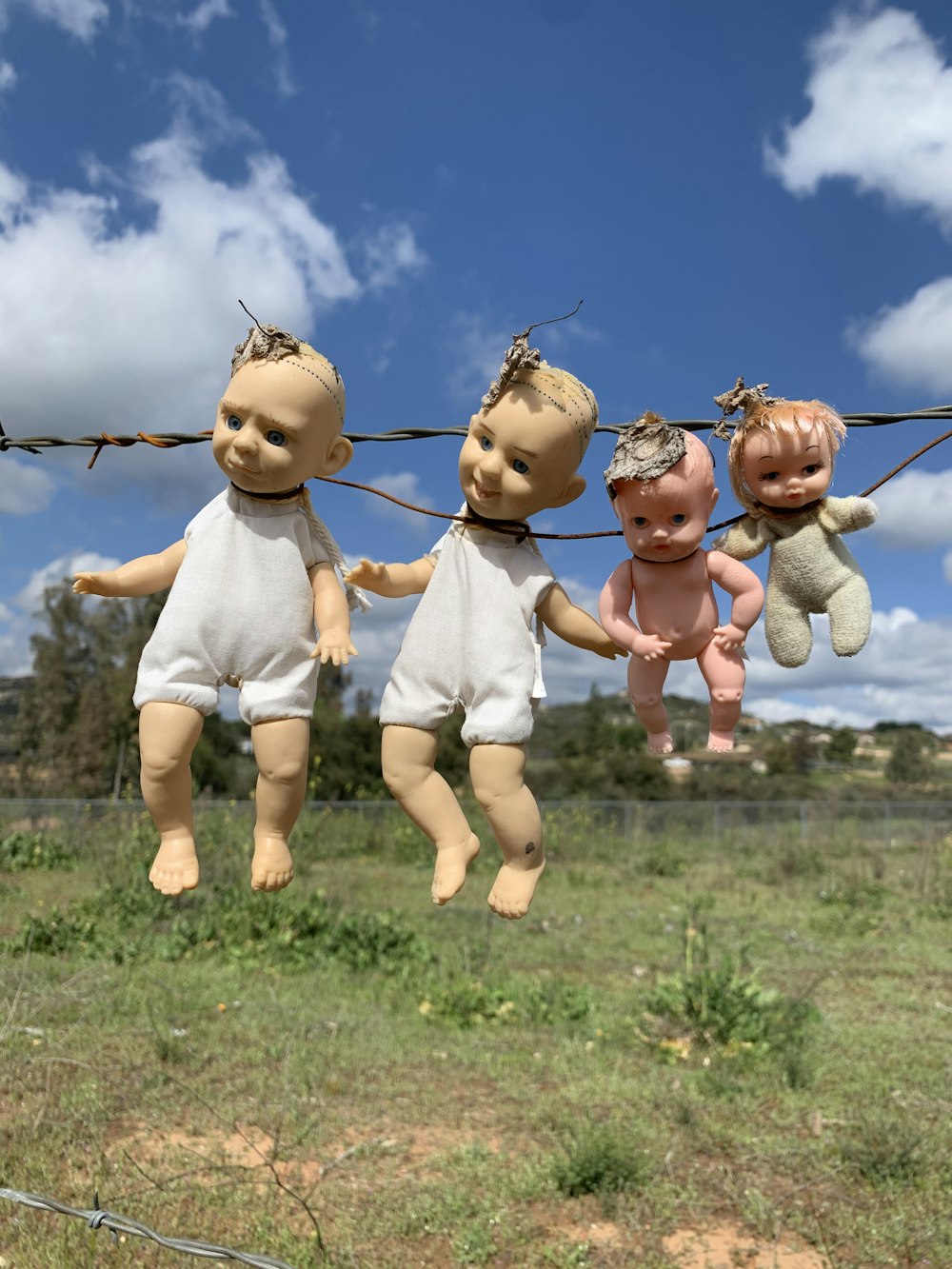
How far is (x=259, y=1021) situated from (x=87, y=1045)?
1.16 meters

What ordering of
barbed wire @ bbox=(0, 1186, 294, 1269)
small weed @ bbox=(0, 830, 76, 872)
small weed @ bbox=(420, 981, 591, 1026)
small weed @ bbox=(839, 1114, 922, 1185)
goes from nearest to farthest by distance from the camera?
barbed wire @ bbox=(0, 1186, 294, 1269) → small weed @ bbox=(839, 1114, 922, 1185) → small weed @ bbox=(420, 981, 591, 1026) → small weed @ bbox=(0, 830, 76, 872)

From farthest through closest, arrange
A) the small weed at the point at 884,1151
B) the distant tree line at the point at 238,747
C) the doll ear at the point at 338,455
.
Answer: the distant tree line at the point at 238,747, the small weed at the point at 884,1151, the doll ear at the point at 338,455

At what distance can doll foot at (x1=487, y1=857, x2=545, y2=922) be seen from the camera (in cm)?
166

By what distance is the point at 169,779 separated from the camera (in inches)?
66.3

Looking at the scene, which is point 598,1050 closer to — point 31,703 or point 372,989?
point 372,989

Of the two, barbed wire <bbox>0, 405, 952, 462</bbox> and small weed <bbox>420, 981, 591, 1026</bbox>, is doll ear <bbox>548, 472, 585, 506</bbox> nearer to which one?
barbed wire <bbox>0, 405, 952, 462</bbox>

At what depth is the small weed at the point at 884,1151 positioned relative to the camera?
5.12 meters

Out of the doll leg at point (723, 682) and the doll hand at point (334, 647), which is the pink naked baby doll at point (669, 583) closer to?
the doll leg at point (723, 682)

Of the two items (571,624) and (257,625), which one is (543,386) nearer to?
(571,624)

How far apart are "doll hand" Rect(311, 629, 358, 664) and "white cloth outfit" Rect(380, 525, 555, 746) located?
0.10m

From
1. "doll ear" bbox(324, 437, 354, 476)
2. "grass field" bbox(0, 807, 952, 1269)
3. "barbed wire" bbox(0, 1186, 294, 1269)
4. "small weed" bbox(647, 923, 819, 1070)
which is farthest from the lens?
"small weed" bbox(647, 923, 819, 1070)

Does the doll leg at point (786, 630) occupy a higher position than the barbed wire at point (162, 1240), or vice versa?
the doll leg at point (786, 630)

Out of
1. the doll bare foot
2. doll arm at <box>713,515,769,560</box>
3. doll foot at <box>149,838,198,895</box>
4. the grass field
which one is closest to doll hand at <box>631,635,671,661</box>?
doll arm at <box>713,515,769,560</box>

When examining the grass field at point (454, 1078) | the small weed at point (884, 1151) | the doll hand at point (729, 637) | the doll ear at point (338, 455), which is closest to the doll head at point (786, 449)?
the doll hand at point (729, 637)
